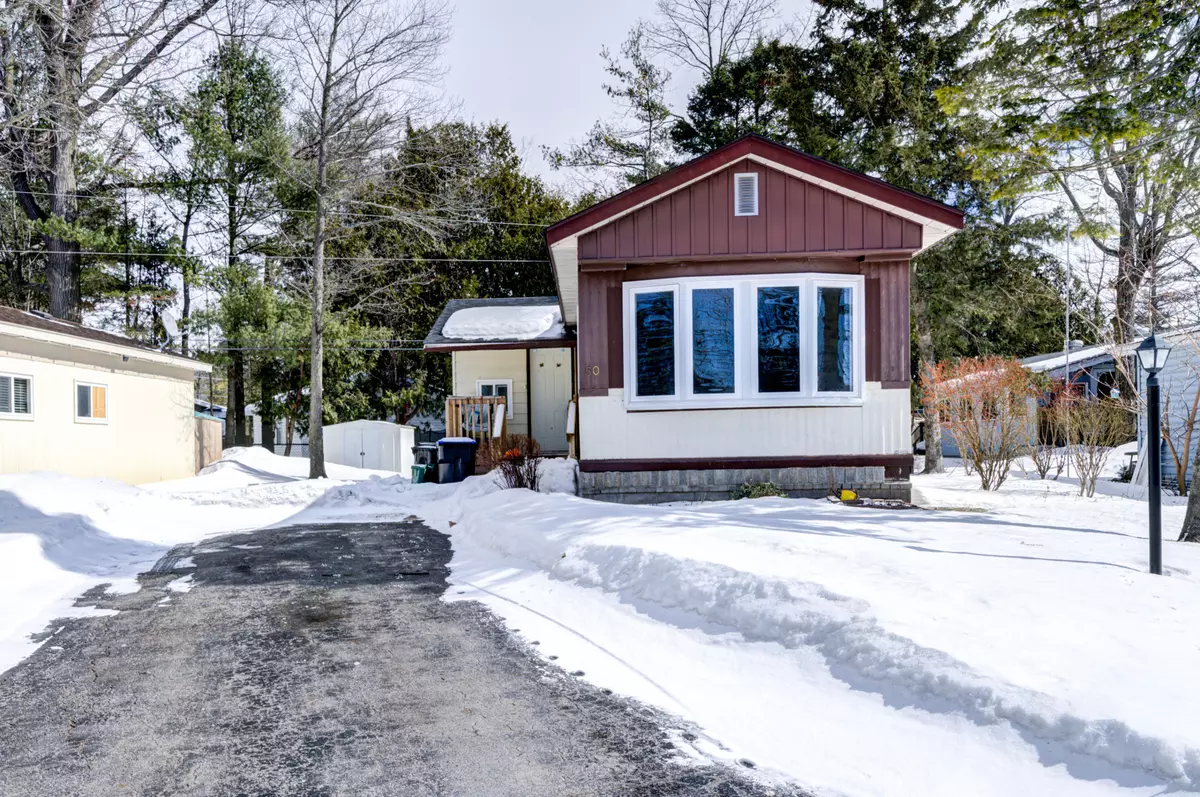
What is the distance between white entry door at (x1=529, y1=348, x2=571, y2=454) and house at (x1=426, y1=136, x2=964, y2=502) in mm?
8063

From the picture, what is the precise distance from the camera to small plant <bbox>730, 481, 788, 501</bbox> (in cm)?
988

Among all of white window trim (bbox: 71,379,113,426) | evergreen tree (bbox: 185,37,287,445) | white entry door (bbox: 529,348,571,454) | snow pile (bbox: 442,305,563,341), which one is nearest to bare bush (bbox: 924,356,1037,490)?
white entry door (bbox: 529,348,571,454)

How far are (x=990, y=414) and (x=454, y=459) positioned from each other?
9303 millimetres

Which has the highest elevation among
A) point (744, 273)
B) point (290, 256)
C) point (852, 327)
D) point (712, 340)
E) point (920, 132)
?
point (920, 132)

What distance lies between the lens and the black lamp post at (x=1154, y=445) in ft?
17.9

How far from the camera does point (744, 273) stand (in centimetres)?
1000

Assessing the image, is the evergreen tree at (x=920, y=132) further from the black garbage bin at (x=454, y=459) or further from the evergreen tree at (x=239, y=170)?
the evergreen tree at (x=239, y=170)

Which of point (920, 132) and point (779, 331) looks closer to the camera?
point (779, 331)

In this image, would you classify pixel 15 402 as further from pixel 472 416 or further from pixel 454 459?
pixel 472 416

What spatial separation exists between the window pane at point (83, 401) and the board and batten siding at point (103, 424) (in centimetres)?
14

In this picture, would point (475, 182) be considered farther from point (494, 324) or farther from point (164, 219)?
point (494, 324)

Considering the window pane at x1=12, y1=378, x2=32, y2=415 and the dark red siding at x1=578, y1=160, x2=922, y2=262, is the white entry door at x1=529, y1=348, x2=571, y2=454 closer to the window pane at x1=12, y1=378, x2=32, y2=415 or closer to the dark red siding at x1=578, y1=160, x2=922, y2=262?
the dark red siding at x1=578, y1=160, x2=922, y2=262

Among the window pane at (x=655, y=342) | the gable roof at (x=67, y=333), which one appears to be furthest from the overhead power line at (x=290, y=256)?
the window pane at (x=655, y=342)

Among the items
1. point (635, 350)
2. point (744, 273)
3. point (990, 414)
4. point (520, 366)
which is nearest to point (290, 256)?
point (520, 366)
